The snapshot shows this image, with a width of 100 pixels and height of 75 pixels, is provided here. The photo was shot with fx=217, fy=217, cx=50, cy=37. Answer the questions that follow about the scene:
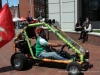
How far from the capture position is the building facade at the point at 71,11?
16.6 meters

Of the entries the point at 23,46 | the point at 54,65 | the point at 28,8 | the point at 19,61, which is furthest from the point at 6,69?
the point at 28,8

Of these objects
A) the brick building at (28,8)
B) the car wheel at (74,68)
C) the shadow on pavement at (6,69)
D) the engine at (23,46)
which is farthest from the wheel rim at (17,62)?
the brick building at (28,8)

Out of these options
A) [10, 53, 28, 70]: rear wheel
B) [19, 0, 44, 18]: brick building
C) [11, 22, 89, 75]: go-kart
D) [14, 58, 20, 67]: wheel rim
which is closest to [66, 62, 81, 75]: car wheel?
[11, 22, 89, 75]: go-kart

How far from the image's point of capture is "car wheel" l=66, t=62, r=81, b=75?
6039mm

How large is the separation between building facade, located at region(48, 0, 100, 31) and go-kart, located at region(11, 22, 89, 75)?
9.13 meters

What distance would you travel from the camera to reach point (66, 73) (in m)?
6.58

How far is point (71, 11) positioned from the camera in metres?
16.6

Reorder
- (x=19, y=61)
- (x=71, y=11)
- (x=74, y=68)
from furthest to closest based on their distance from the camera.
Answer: (x=71, y=11) < (x=19, y=61) < (x=74, y=68)

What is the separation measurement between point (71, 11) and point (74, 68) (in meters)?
→ 10.9

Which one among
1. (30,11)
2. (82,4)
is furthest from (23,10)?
(82,4)

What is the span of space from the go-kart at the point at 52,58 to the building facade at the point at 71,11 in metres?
9.13

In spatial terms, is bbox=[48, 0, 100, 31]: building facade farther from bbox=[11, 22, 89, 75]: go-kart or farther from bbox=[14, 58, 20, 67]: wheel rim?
bbox=[14, 58, 20, 67]: wheel rim

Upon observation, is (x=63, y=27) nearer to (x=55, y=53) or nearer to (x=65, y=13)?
(x=65, y=13)

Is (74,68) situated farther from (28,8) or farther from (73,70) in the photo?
(28,8)
